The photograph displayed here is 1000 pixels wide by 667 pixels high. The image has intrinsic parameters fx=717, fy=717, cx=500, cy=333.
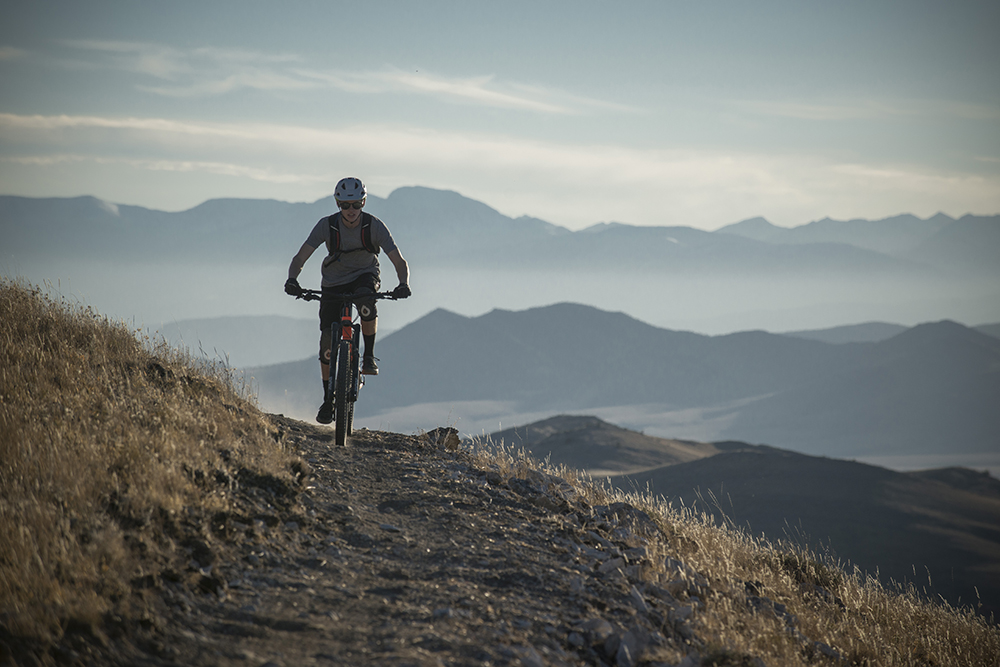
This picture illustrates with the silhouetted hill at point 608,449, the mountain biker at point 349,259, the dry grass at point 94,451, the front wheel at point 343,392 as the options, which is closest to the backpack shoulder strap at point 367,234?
the mountain biker at point 349,259

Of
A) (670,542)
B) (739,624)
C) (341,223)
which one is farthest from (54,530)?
(670,542)

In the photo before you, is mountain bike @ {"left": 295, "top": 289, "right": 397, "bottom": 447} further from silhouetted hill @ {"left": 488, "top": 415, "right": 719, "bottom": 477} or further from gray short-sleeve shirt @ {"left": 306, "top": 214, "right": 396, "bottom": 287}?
silhouetted hill @ {"left": 488, "top": 415, "right": 719, "bottom": 477}

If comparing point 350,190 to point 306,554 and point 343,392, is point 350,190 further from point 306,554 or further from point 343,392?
point 306,554

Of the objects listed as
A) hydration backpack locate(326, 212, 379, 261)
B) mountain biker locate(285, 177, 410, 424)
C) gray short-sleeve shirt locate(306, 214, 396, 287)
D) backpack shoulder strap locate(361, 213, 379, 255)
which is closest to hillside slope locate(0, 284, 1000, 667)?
mountain biker locate(285, 177, 410, 424)

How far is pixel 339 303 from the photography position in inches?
345

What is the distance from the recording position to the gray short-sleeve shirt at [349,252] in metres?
8.59

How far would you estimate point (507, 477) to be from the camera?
8953mm

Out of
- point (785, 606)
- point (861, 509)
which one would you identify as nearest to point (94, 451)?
point (785, 606)

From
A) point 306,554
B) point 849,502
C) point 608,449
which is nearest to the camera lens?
point 306,554

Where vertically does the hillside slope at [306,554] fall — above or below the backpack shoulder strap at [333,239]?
below

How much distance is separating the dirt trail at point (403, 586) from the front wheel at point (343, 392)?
74cm

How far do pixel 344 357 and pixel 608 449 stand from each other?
93381 mm

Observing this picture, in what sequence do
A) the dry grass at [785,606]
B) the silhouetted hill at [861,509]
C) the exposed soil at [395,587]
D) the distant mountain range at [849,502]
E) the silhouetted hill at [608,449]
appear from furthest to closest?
1. the silhouetted hill at [608,449]
2. the distant mountain range at [849,502]
3. the silhouetted hill at [861,509]
4. the dry grass at [785,606]
5. the exposed soil at [395,587]

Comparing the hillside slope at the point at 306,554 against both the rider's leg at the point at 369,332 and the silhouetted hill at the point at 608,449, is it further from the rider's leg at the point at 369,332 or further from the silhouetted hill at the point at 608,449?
the silhouetted hill at the point at 608,449
